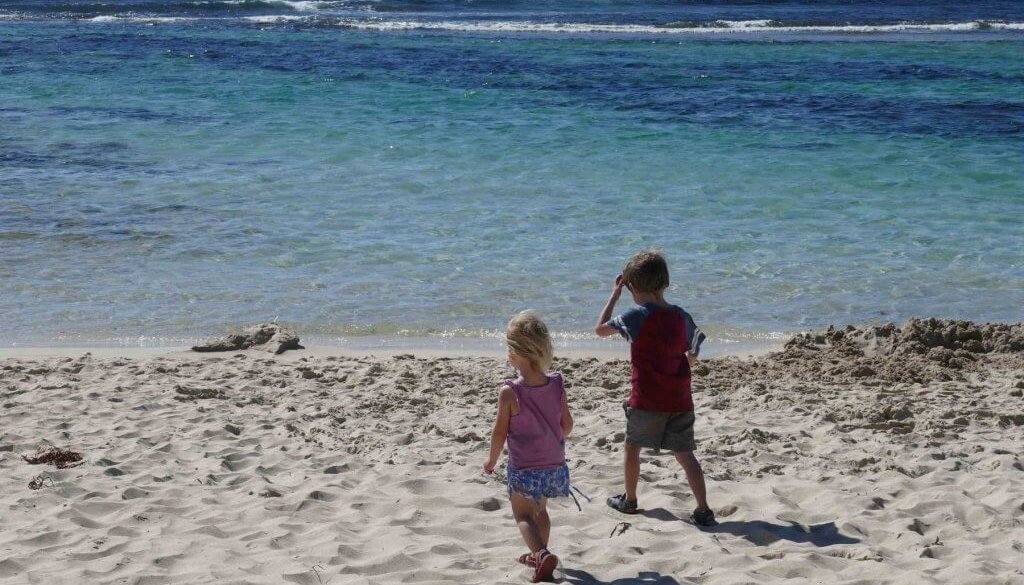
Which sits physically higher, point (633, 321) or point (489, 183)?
point (633, 321)

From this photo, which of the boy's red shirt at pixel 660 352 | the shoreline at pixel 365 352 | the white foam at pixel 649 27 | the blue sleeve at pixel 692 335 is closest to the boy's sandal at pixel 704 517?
the boy's red shirt at pixel 660 352

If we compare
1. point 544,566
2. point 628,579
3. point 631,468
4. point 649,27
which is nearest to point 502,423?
point 544,566

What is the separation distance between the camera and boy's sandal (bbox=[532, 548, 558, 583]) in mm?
4355

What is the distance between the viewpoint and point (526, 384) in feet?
14.8

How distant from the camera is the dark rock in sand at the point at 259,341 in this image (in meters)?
8.09

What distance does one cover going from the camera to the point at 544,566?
4355mm

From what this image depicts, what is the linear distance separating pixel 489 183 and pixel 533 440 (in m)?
9.72

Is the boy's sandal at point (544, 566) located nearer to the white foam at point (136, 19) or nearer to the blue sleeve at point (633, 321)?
the blue sleeve at point (633, 321)

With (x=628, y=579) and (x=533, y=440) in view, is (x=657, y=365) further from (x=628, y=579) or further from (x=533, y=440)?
(x=628, y=579)

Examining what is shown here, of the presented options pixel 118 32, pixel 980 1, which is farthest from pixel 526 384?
pixel 980 1

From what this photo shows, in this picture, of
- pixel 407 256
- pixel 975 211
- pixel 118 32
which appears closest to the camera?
pixel 407 256

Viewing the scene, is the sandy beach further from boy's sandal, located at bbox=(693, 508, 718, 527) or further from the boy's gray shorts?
the boy's gray shorts

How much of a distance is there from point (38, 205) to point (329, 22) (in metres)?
22.1

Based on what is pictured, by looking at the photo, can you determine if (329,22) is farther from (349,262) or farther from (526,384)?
(526,384)
